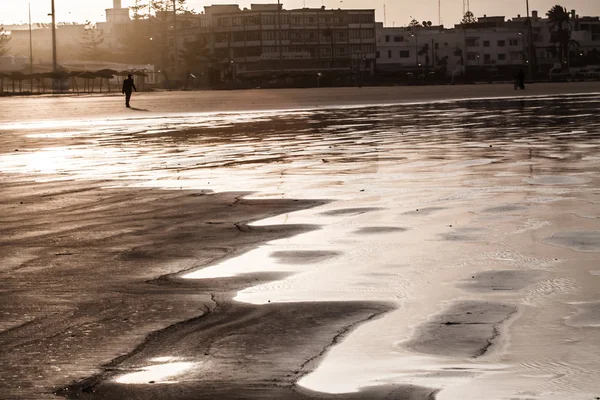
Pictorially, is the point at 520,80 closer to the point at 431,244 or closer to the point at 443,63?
the point at 431,244

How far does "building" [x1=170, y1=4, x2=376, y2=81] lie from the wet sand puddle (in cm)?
13913

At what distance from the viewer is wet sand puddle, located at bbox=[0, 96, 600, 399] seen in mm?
5746

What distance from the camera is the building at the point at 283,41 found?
168 m

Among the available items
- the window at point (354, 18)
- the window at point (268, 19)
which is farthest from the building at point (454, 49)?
the window at point (268, 19)

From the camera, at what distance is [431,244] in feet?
32.1

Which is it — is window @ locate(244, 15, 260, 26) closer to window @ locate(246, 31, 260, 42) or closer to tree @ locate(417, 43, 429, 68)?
window @ locate(246, 31, 260, 42)

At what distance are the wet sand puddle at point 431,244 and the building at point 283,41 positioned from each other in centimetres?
13913

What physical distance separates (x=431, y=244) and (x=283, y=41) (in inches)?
6365

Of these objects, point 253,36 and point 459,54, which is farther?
point 459,54

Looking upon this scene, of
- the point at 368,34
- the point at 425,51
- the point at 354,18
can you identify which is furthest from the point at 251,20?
the point at 425,51

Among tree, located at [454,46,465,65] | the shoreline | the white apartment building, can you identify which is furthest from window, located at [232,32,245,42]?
the shoreline

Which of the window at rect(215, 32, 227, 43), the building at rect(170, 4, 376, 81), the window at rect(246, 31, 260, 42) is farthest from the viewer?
the window at rect(215, 32, 227, 43)

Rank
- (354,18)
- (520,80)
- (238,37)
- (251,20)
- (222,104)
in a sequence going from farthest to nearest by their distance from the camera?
(354,18) < (238,37) < (251,20) < (520,80) < (222,104)

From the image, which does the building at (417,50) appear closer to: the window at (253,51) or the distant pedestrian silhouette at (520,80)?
the window at (253,51)
